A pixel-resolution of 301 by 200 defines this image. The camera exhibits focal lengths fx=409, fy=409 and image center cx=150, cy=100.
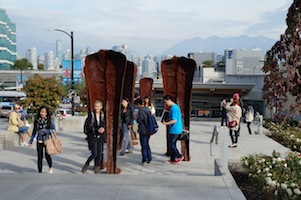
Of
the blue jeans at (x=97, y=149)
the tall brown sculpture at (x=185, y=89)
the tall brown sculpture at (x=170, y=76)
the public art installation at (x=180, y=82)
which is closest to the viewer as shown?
the blue jeans at (x=97, y=149)

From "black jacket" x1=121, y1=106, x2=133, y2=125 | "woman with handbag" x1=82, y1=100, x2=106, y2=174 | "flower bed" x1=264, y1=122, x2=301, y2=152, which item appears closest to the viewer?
"woman with handbag" x1=82, y1=100, x2=106, y2=174

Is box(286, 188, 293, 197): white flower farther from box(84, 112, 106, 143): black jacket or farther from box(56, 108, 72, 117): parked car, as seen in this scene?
box(56, 108, 72, 117): parked car

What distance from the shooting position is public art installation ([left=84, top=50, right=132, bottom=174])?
8516 millimetres

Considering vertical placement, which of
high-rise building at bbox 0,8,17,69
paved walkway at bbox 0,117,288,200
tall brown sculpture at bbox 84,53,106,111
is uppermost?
high-rise building at bbox 0,8,17,69

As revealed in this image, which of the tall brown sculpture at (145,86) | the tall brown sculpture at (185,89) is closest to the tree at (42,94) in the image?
the tall brown sculpture at (145,86)

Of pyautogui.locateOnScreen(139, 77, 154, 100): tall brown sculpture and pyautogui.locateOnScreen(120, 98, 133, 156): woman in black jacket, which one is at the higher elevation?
pyautogui.locateOnScreen(139, 77, 154, 100): tall brown sculpture

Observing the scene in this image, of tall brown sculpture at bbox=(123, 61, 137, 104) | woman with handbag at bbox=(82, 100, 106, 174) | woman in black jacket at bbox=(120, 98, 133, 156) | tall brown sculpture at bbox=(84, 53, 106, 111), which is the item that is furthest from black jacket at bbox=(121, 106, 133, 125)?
woman with handbag at bbox=(82, 100, 106, 174)

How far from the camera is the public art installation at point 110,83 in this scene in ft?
27.9

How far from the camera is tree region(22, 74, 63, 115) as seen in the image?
82.9 feet

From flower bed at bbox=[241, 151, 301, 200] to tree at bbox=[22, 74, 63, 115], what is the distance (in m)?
19.0

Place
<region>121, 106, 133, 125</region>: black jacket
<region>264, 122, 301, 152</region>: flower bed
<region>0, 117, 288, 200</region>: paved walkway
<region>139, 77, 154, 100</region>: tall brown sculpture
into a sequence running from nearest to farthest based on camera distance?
1. <region>0, 117, 288, 200</region>: paved walkway
2. <region>121, 106, 133, 125</region>: black jacket
3. <region>264, 122, 301, 152</region>: flower bed
4. <region>139, 77, 154, 100</region>: tall brown sculpture

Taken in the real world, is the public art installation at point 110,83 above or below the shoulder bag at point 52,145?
above

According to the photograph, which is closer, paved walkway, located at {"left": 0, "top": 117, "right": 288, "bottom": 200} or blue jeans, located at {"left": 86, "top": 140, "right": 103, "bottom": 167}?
paved walkway, located at {"left": 0, "top": 117, "right": 288, "bottom": 200}

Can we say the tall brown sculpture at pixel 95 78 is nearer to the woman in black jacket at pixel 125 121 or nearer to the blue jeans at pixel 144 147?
the blue jeans at pixel 144 147
